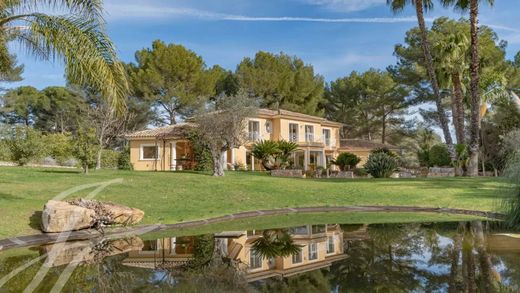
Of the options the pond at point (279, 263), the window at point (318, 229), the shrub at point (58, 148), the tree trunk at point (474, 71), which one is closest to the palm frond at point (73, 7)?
the pond at point (279, 263)

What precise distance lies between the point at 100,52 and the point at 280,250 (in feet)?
19.1

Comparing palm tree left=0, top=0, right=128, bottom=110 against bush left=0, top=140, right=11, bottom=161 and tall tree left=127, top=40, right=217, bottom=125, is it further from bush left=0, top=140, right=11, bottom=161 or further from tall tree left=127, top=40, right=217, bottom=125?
tall tree left=127, top=40, right=217, bottom=125

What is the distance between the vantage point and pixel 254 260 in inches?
292

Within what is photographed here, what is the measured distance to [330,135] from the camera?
44.4 meters

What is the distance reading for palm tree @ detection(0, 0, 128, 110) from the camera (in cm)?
946

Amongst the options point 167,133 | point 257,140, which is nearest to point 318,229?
point 167,133

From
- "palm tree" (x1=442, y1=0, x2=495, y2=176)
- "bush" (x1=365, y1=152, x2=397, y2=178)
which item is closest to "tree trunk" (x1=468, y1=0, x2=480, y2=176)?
"palm tree" (x1=442, y1=0, x2=495, y2=176)

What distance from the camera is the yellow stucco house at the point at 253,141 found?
33991 mm

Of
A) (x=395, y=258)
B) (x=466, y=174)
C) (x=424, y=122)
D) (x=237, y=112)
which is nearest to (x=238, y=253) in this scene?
(x=395, y=258)

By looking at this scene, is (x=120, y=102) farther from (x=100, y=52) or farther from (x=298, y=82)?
(x=298, y=82)

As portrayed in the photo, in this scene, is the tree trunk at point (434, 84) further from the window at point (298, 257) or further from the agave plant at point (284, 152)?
the window at point (298, 257)

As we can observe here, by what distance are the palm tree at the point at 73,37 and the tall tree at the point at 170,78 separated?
3204 cm

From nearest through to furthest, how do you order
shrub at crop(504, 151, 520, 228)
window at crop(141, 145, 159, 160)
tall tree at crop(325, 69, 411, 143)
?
shrub at crop(504, 151, 520, 228), window at crop(141, 145, 159, 160), tall tree at crop(325, 69, 411, 143)

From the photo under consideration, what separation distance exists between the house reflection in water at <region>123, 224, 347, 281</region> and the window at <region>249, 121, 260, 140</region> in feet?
89.1
